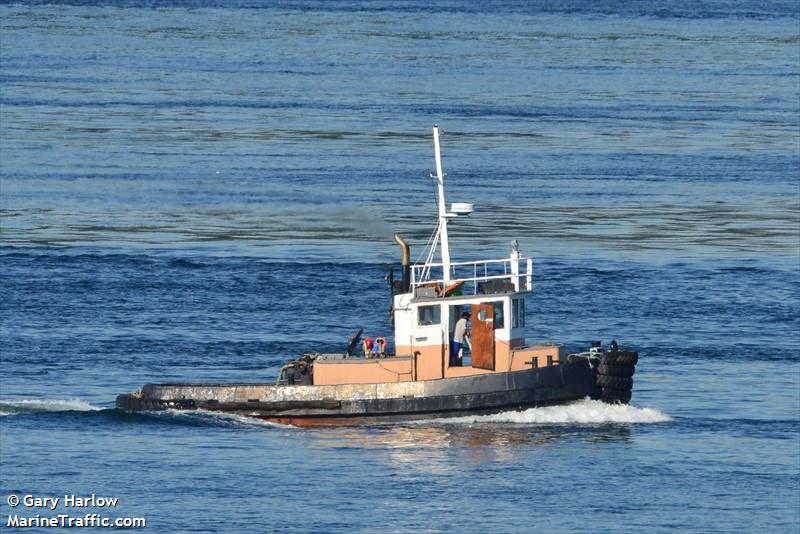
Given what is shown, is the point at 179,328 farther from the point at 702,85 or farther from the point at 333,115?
the point at 702,85

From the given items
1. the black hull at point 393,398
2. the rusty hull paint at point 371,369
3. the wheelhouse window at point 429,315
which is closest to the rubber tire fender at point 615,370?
the black hull at point 393,398

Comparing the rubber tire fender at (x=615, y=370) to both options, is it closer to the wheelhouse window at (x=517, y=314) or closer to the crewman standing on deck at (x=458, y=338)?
the wheelhouse window at (x=517, y=314)

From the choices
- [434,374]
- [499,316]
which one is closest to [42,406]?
[434,374]

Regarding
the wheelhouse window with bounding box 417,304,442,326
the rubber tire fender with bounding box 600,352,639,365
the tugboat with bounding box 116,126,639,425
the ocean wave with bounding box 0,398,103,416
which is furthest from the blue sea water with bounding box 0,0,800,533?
the wheelhouse window with bounding box 417,304,442,326

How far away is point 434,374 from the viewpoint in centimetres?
4656

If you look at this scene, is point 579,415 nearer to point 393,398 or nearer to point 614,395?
point 614,395

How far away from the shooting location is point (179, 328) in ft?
190

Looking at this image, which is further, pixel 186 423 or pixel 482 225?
pixel 482 225

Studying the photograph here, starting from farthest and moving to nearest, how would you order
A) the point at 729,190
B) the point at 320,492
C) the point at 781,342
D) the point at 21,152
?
the point at 21,152 → the point at 729,190 → the point at 781,342 → the point at 320,492

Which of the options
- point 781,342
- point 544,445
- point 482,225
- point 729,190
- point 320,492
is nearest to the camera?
point 320,492

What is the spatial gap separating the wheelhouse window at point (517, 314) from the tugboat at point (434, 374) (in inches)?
1.0

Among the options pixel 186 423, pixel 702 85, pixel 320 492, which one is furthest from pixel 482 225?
pixel 702 85

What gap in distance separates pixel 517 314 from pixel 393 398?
4081 millimetres

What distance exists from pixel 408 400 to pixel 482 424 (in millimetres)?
2016
